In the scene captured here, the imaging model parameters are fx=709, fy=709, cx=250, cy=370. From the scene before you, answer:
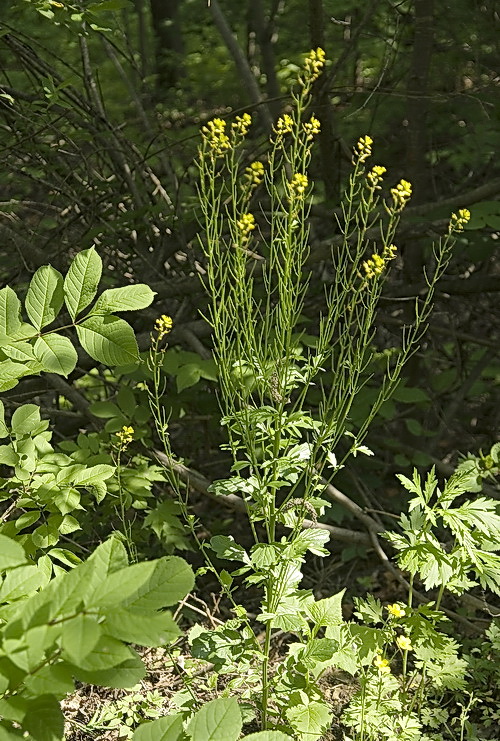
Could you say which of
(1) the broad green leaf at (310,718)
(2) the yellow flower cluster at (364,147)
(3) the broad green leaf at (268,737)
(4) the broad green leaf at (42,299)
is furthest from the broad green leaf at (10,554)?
(1) the broad green leaf at (310,718)

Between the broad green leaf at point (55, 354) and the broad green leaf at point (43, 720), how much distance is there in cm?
64

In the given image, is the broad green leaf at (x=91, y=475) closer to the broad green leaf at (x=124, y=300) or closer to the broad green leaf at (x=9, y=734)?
the broad green leaf at (x=124, y=300)

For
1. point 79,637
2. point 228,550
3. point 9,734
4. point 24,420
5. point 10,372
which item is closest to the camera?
point 79,637

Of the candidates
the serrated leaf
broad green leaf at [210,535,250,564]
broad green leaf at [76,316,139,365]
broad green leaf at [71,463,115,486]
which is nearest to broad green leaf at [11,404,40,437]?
broad green leaf at [71,463,115,486]

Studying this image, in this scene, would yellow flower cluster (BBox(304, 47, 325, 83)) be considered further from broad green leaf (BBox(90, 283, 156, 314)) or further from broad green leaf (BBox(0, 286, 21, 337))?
broad green leaf (BBox(0, 286, 21, 337))

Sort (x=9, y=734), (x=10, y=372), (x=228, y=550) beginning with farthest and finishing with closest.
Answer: (x=228, y=550), (x=10, y=372), (x=9, y=734)

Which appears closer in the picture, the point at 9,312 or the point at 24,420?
the point at 9,312

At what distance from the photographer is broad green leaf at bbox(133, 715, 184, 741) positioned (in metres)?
1.10

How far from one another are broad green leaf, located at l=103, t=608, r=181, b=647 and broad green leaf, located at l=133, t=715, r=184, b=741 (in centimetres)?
30

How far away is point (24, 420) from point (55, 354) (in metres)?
0.46

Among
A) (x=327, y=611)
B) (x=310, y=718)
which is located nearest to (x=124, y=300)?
(x=327, y=611)

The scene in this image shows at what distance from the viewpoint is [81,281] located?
154 cm

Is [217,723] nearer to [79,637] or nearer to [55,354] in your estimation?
[79,637]

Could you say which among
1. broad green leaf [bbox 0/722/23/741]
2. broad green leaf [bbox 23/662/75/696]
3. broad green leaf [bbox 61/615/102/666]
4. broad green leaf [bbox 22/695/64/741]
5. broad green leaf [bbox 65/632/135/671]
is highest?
broad green leaf [bbox 61/615/102/666]
